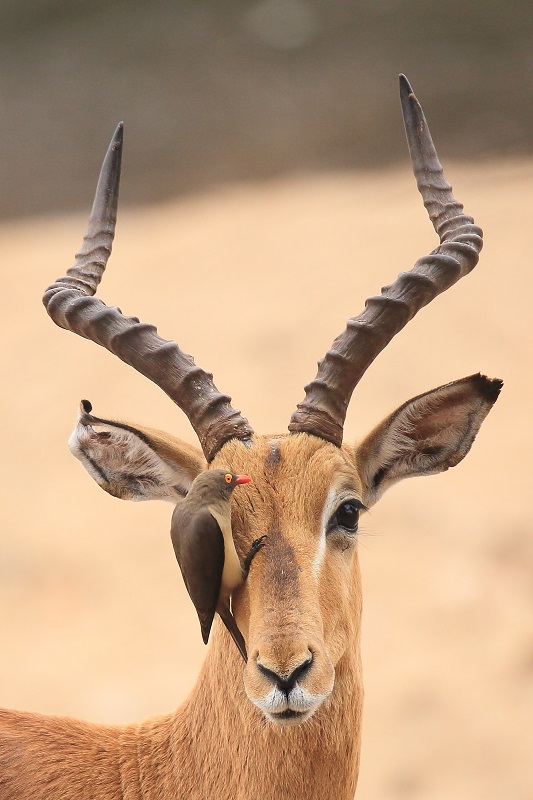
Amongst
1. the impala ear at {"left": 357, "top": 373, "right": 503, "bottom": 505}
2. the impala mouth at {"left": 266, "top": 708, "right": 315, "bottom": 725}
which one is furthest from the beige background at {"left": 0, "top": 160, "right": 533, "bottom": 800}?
the impala mouth at {"left": 266, "top": 708, "right": 315, "bottom": 725}

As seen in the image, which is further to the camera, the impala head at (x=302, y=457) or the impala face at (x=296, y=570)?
the impala head at (x=302, y=457)

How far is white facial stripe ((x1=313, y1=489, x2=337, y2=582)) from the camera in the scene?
4.07m

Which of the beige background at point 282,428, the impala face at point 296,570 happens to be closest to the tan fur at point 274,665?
the impala face at point 296,570

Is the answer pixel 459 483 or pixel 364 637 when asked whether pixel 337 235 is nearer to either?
pixel 459 483

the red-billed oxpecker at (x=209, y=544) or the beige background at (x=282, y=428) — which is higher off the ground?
the beige background at (x=282, y=428)

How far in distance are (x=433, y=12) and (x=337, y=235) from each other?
4338mm

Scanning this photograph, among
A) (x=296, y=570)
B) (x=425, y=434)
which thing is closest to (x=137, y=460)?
(x=296, y=570)

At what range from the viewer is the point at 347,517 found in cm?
433

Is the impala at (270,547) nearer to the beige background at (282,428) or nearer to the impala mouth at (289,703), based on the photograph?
the impala mouth at (289,703)

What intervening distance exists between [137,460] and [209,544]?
3.09 feet

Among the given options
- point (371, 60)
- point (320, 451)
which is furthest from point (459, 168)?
point (320, 451)

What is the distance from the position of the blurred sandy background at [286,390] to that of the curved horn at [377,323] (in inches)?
190

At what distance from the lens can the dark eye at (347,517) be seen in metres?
4.31

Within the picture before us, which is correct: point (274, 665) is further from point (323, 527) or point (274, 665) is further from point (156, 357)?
point (156, 357)
